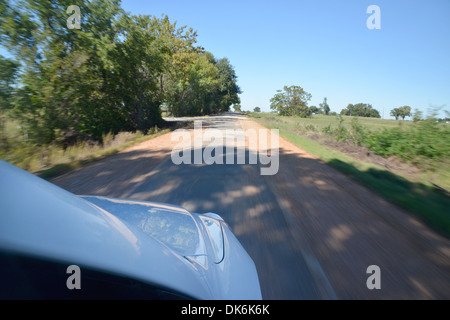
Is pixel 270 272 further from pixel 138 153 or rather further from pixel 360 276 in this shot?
pixel 138 153

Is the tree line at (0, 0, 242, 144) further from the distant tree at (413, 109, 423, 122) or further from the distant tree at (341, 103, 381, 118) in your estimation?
the distant tree at (341, 103, 381, 118)

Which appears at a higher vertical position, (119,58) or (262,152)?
(119,58)

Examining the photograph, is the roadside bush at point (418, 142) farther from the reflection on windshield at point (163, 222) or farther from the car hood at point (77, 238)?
the car hood at point (77, 238)

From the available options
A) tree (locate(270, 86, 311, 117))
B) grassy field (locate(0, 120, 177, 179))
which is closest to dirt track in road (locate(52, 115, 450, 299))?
grassy field (locate(0, 120, 177, 179))

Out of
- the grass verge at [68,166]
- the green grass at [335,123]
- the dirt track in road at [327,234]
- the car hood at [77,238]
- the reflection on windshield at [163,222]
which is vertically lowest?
the dirt track in road at [327,234]

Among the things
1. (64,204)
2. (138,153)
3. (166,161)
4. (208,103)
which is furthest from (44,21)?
(208,103)

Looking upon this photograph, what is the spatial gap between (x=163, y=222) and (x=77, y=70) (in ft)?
45.0

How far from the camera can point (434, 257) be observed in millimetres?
3512

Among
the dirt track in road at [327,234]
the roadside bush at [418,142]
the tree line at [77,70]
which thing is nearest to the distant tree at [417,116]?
the roadside bush at [418,142]

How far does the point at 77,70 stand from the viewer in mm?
12586

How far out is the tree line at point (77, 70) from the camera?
10.4 m

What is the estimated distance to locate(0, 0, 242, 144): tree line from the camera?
1037 centimetres

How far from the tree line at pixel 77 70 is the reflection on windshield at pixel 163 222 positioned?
10.6 metres
